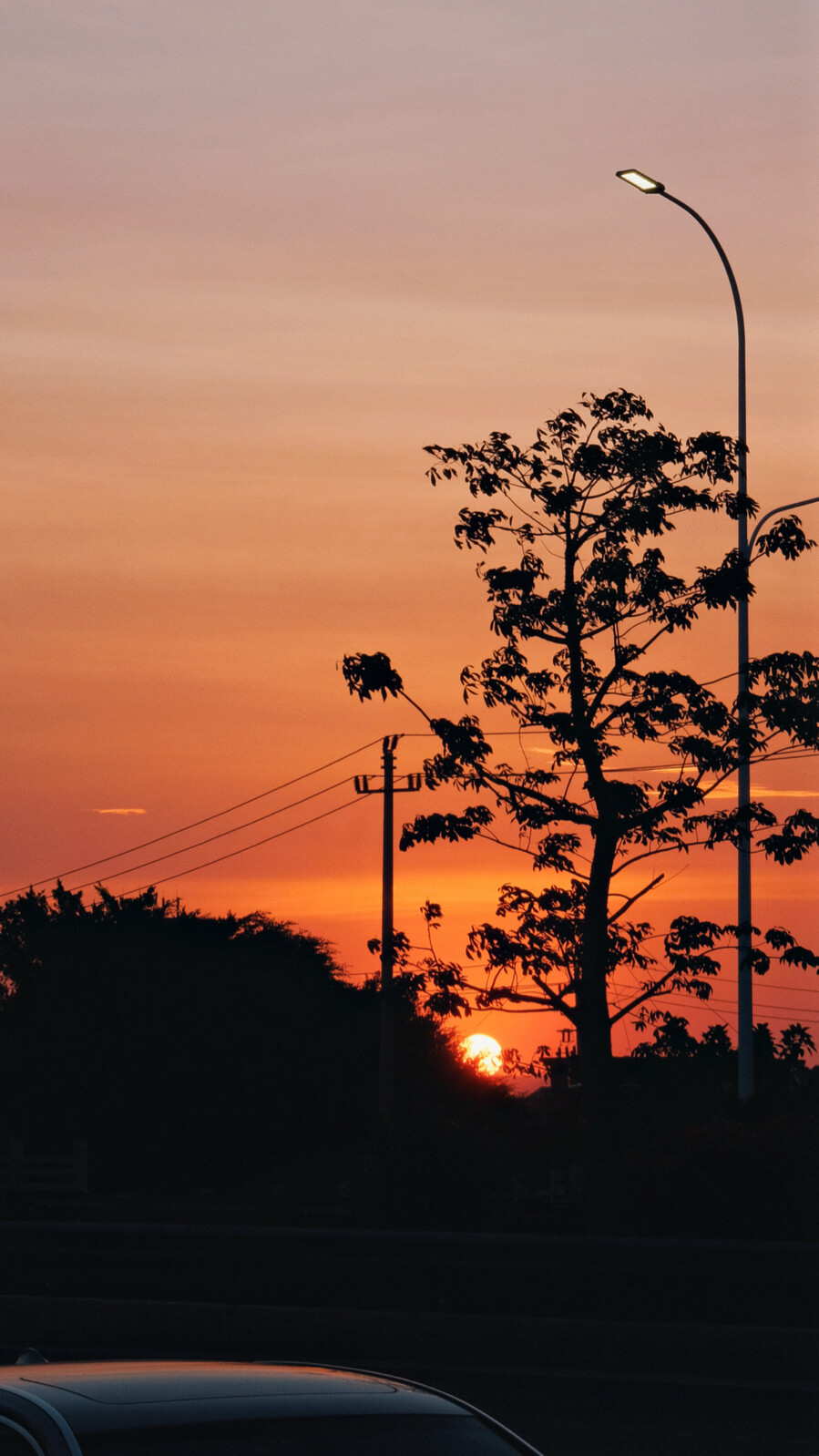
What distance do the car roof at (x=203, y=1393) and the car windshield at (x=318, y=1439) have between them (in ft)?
0.07


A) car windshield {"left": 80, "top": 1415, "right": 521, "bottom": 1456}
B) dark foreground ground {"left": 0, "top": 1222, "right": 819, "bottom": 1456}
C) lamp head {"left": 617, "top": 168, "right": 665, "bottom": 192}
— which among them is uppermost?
lamp head {"left": 617, "top": 168, "right": 665, "bottom": 192}

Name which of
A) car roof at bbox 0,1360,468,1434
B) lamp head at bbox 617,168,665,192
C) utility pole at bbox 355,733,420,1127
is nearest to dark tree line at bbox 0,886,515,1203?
utility pole at bbox 355,733,420,1127

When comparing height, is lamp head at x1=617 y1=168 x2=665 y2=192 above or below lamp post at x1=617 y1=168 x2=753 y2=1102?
above

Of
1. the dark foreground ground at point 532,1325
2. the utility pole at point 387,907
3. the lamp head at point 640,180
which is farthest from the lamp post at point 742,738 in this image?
the utility pole at point 387,907

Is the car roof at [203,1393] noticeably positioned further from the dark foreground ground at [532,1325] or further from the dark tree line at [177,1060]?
the dark tree line at [177,1060]

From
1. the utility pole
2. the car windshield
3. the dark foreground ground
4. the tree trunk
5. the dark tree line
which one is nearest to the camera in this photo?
the car windshield

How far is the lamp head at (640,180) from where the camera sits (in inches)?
918

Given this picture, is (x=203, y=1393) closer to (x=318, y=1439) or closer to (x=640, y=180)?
(x=318, y=1439)

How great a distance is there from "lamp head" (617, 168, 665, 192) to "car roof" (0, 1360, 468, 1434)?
71.2 feet

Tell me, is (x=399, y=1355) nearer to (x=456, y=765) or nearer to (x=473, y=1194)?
(x=456, y=765)

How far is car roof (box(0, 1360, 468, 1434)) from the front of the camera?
127 inches

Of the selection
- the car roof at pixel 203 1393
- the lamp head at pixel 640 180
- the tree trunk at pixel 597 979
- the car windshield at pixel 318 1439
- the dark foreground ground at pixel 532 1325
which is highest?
the lamp head at pixel 640 180

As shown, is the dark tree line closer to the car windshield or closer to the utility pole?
the utility pole

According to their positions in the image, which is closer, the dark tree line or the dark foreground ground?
the dark foreground ground
